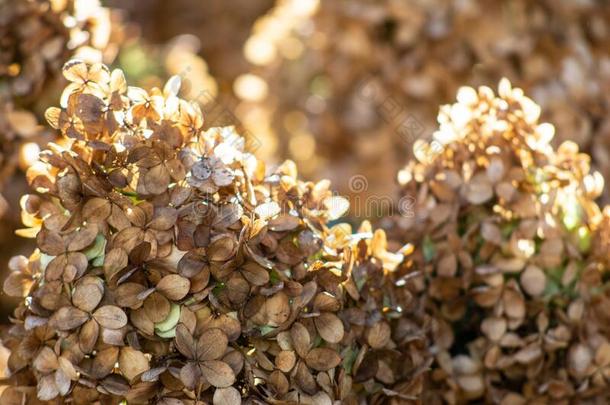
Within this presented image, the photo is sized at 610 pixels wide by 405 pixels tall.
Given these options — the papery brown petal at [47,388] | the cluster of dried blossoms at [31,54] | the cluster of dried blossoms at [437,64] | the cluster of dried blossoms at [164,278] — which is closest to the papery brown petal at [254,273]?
the cluster of dried blossoms at [164,278]

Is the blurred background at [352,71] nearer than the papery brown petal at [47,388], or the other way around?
the papery brown petal at [47,388]

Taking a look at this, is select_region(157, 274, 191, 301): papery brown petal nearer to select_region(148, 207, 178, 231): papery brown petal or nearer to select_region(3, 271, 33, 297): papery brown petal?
select_region(148, 207, 178, 231): papery brown petal

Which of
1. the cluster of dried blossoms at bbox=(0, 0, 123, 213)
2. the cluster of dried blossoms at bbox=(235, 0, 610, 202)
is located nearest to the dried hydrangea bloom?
the cluster of dried blossoms at bbox=(0, 0, 123, 213)

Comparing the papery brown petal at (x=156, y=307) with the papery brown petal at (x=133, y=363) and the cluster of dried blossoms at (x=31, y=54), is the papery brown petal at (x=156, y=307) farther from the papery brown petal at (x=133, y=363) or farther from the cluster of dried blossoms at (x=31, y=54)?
the cluster of dried blossoms at (x=31, y=54)

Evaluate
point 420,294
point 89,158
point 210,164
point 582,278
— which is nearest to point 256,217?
point 210,164

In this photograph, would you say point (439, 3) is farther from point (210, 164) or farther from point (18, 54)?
point (210, 164)

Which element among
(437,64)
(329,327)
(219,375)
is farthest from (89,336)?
(437,64)
